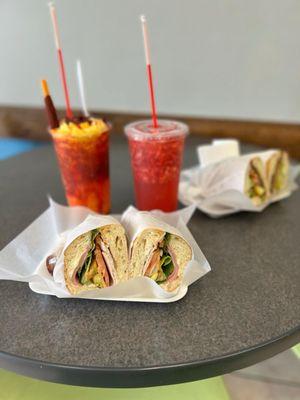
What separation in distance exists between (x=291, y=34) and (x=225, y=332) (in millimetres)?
1760

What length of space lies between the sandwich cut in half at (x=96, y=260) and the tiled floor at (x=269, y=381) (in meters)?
1.15

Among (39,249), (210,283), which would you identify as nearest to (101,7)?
(39,249)

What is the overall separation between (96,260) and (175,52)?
1.72 meters

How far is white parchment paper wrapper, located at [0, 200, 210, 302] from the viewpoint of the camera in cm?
74

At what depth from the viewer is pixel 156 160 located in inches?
41.0

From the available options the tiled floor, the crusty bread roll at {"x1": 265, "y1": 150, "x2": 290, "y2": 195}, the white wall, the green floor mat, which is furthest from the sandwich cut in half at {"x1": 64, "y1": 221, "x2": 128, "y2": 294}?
the white wall

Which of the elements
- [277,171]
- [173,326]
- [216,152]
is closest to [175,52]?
[216,152]

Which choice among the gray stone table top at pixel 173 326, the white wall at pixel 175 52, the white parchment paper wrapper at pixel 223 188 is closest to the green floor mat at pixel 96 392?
the gray stone table top at pixel 173 326

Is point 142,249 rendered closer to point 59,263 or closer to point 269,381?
point 59,263

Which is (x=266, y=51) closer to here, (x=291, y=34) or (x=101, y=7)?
(x=291, y=34)

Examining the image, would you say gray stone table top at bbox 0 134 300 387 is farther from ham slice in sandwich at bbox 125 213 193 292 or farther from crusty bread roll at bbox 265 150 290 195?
crusty bread roll at bbox 265 150 290 195

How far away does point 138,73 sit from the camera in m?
2.30

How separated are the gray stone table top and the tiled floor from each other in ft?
3.20

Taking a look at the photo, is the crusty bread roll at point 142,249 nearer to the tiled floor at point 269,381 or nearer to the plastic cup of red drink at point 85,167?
the plastic cup of red drink at point 85,167
